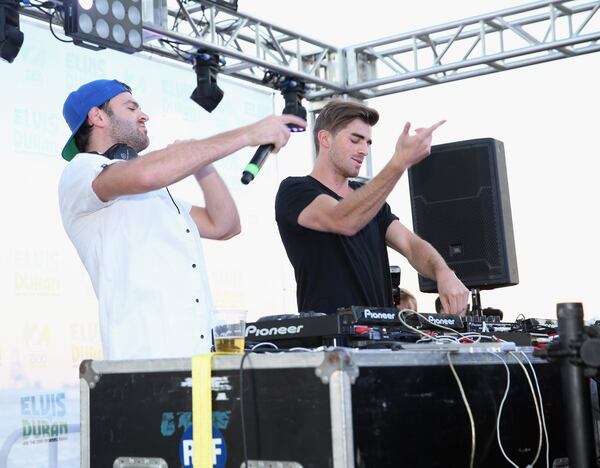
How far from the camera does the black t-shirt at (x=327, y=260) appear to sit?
2.75 metres

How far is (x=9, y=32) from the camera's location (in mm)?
4660

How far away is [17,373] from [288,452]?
3487 millimetres

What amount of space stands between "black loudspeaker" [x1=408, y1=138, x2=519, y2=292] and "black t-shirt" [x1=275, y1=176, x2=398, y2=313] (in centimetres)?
76

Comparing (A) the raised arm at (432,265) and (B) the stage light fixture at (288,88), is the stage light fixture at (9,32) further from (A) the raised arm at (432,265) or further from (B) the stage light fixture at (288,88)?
(A) the raised arm at (432,265)

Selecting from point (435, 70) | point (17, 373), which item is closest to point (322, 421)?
point (17, 373)

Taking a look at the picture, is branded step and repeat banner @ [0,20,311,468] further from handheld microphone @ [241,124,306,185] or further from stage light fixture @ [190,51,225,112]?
handheld microphone @ [241,124,306,185]

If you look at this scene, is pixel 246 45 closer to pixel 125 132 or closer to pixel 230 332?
pixel 125 132

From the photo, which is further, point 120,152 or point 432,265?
point 432,265

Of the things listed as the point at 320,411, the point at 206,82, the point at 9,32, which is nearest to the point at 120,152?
the point at 320,411

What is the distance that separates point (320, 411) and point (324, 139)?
167cm

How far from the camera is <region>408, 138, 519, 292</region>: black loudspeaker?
3.59 metres

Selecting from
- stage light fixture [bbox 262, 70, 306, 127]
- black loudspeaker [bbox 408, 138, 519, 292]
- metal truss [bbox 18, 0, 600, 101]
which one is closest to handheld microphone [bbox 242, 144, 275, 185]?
black loudspeaker [bbox 408, 138, 519, 292]

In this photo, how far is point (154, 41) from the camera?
5.80 m

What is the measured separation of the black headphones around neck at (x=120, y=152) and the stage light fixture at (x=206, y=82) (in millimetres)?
3267
